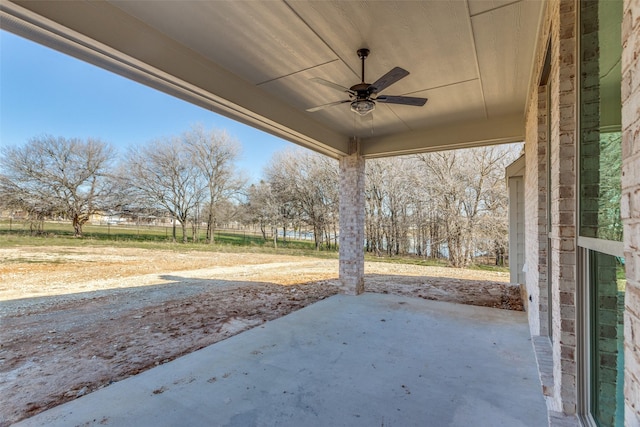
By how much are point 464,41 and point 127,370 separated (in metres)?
4.12

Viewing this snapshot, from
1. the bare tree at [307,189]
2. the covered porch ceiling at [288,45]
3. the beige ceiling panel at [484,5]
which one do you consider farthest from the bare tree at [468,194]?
the beige ceiling panel at [484,5]

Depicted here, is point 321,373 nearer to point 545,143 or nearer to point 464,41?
point 545,143

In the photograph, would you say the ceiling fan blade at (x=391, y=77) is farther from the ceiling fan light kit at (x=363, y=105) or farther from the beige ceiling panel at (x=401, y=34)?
the beige ceiling panel at (x=401, y=34)

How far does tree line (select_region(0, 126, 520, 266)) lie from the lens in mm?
7297

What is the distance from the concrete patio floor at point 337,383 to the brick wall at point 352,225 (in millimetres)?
1604

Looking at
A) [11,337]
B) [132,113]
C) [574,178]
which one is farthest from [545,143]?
[132,113]

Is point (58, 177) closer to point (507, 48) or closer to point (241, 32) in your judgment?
point (241, 32)

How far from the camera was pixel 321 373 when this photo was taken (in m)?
2.42

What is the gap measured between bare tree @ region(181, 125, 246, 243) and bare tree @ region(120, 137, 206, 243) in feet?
0.93

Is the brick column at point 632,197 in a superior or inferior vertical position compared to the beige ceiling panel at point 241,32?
inferior

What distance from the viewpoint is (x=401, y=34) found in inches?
93.2

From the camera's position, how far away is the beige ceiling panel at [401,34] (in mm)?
2078

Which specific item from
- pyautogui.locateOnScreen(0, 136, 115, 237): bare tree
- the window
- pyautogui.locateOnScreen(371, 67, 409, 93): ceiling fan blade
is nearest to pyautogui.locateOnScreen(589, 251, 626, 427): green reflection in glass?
the window

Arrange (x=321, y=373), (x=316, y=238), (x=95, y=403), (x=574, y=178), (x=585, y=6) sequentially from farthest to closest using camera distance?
(x=316, y=238) < (x=321, y=373) < (x=95, y=403) < (x=574, y=178) < (x=585, y=6)
